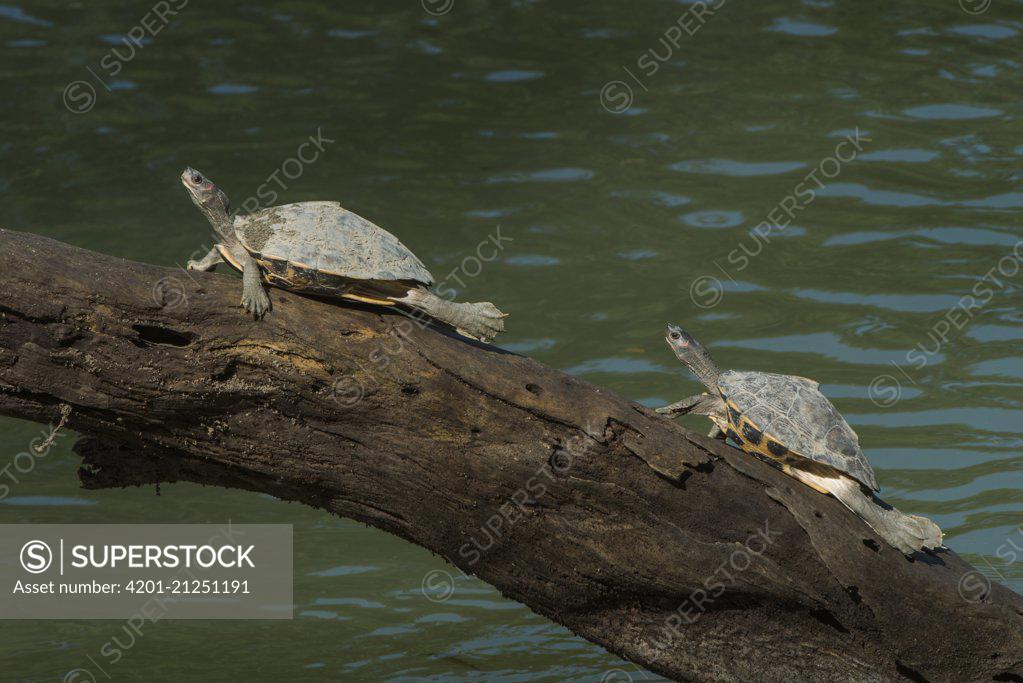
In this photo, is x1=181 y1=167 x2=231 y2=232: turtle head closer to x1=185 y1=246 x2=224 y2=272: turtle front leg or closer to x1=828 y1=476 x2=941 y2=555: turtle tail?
x1=185 y1=246 x2=224 y2=272: turtle front leg

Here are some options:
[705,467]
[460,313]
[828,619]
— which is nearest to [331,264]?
[460,313]

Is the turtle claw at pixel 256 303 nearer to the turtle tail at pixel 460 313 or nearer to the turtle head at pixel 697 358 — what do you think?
the turtle tail at pixel 460 313

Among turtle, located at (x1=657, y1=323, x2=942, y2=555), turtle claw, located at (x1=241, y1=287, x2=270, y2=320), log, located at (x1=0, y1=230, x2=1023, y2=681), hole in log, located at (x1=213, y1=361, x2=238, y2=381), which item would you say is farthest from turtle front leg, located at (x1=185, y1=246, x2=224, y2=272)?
turtle, located at (x1=657, y1=323, x2=942, y2=555)

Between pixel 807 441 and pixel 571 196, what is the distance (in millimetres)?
6045

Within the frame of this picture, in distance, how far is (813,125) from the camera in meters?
11.0

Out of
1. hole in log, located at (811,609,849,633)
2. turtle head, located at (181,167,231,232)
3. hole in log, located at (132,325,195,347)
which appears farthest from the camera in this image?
turtle head, located at (181,167,231,232)

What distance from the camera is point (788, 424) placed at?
14.8ft

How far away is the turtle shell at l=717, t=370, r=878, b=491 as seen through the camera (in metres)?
4.46

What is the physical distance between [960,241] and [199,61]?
7.98 metres

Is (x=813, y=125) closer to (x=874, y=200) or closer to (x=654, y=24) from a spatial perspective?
(x=874, y=200)

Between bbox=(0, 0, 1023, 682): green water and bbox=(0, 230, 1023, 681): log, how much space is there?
6.44 feet

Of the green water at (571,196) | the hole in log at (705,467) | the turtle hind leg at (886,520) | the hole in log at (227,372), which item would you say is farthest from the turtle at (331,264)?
the green water at (571,196)

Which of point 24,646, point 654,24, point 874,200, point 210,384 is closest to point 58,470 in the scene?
point 24,646

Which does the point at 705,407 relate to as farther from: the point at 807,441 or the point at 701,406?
the point at 807,441
